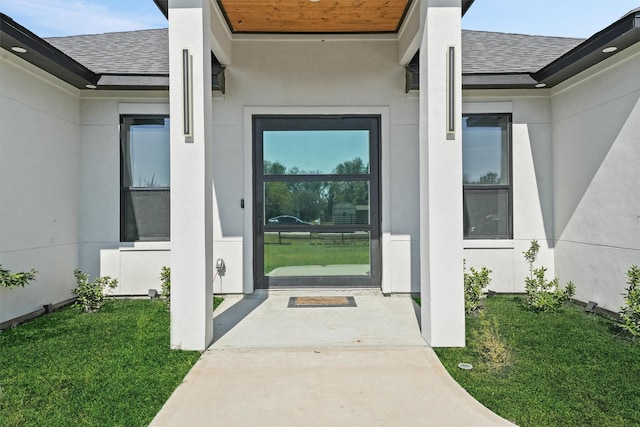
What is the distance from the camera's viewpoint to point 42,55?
5.01 meters

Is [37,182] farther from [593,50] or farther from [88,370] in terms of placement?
[593,50]

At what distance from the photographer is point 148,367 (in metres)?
3.73

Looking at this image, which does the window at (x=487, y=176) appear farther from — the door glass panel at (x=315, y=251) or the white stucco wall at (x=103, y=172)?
the white stucco wall at (x=103, y=172)

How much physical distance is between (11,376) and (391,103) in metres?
5.54

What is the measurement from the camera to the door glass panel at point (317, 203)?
266 inches

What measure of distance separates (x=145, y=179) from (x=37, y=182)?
1.49 m

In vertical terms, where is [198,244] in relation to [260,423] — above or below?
above

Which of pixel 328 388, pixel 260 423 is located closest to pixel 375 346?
pixel 328 388

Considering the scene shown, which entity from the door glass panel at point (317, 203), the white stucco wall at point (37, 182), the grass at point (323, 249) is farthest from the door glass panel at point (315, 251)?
the white stucco wall at point (37, 182)

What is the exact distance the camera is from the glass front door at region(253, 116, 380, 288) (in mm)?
A: 6723

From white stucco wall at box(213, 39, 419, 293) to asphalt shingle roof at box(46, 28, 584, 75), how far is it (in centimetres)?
108

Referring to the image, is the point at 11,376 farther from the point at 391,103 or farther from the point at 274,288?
the point at 391,103

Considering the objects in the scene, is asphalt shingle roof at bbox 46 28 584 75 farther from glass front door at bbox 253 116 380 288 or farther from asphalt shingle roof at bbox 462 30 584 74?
glass front door at bbox 253 116 380 288

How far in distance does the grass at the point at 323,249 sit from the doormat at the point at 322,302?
66cm
